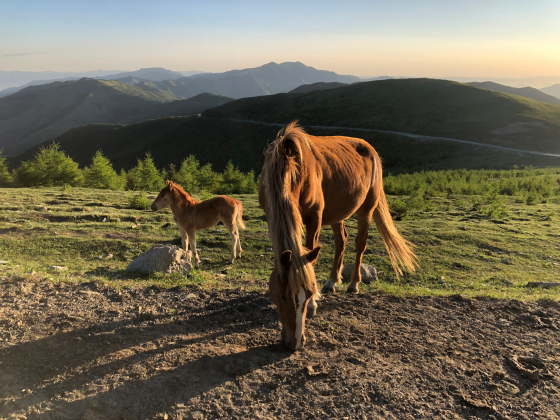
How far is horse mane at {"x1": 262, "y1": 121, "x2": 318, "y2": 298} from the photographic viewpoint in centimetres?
315

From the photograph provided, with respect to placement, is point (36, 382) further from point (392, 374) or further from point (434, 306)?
point (434, 306)

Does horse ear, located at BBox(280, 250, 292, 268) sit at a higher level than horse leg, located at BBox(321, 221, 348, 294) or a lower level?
higher

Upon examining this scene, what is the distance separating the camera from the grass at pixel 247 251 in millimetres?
6582

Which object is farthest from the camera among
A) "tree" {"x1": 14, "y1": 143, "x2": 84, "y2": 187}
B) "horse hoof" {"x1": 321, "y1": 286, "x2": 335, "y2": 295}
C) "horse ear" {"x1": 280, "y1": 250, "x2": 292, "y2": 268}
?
"tree" {"x1": 14, "y1": 143, "x2": 84, "y2": 187}

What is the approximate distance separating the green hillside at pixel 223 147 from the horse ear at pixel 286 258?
159ft

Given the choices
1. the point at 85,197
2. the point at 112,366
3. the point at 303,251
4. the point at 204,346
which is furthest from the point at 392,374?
the point at 85,197

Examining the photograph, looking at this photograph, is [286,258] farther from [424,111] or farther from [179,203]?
[424,111]

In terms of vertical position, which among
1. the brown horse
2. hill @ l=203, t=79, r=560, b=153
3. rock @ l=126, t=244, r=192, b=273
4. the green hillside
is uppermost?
Result: hill @ l=203, t=79, r=560, b=153

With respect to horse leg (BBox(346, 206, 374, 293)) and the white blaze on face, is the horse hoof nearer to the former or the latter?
horse leg (BBox(346, 206, 374, 293))

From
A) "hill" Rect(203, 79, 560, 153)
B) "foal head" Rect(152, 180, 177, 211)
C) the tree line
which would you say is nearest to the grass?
"foal head" Rect(152, 180, 177, 211)

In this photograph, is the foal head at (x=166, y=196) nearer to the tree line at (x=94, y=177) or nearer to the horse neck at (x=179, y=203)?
the horse neck at (x=179, y=203)

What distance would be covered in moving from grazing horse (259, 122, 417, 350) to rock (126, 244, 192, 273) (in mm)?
3443

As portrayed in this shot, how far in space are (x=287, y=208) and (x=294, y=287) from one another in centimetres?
85

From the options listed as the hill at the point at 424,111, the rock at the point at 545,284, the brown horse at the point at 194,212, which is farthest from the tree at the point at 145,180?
the rock at the point at 545,284
